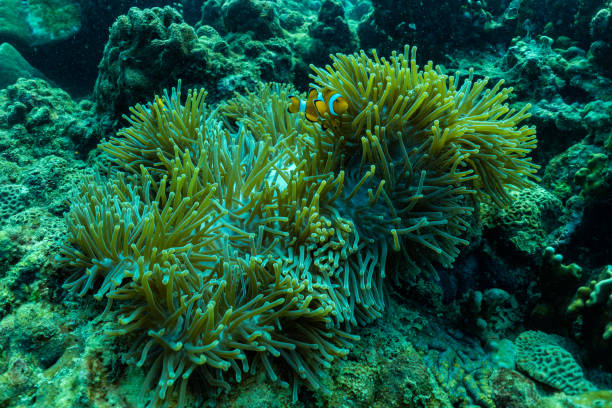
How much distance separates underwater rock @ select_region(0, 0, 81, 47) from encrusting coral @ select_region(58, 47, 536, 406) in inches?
288

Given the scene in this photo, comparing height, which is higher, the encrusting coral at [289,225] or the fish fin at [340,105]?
the fish fin at [340,105]

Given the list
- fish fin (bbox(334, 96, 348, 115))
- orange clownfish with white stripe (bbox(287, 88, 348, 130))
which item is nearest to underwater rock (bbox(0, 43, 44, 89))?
orange clownfish with white stripe (bbox(287, 88, 348, 130))

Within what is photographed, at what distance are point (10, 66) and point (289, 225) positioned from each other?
27.4 ft

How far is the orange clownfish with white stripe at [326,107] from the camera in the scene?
7.86 feet

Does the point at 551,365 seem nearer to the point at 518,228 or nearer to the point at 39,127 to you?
the point at 518,228

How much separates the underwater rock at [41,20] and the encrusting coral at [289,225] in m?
7.32

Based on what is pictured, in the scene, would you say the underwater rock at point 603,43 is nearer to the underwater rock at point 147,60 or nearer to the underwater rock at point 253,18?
the underwater rock at point 253,18

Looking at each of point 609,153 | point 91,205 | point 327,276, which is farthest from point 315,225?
point 609,153

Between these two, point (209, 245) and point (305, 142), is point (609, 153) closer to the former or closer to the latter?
point (305, 142)

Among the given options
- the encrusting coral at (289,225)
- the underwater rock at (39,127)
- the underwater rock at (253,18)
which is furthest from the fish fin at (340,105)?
the underwater rock at (253,18)

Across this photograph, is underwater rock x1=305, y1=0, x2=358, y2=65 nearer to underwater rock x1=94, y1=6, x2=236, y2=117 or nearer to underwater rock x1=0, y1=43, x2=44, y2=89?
underwater rock x1=94, y1=6, x2=236, y2=117

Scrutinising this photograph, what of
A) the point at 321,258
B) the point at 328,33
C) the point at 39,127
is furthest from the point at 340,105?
the point at 328,33

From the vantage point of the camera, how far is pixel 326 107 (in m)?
2.44

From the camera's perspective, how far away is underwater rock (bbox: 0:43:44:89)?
728 cm
